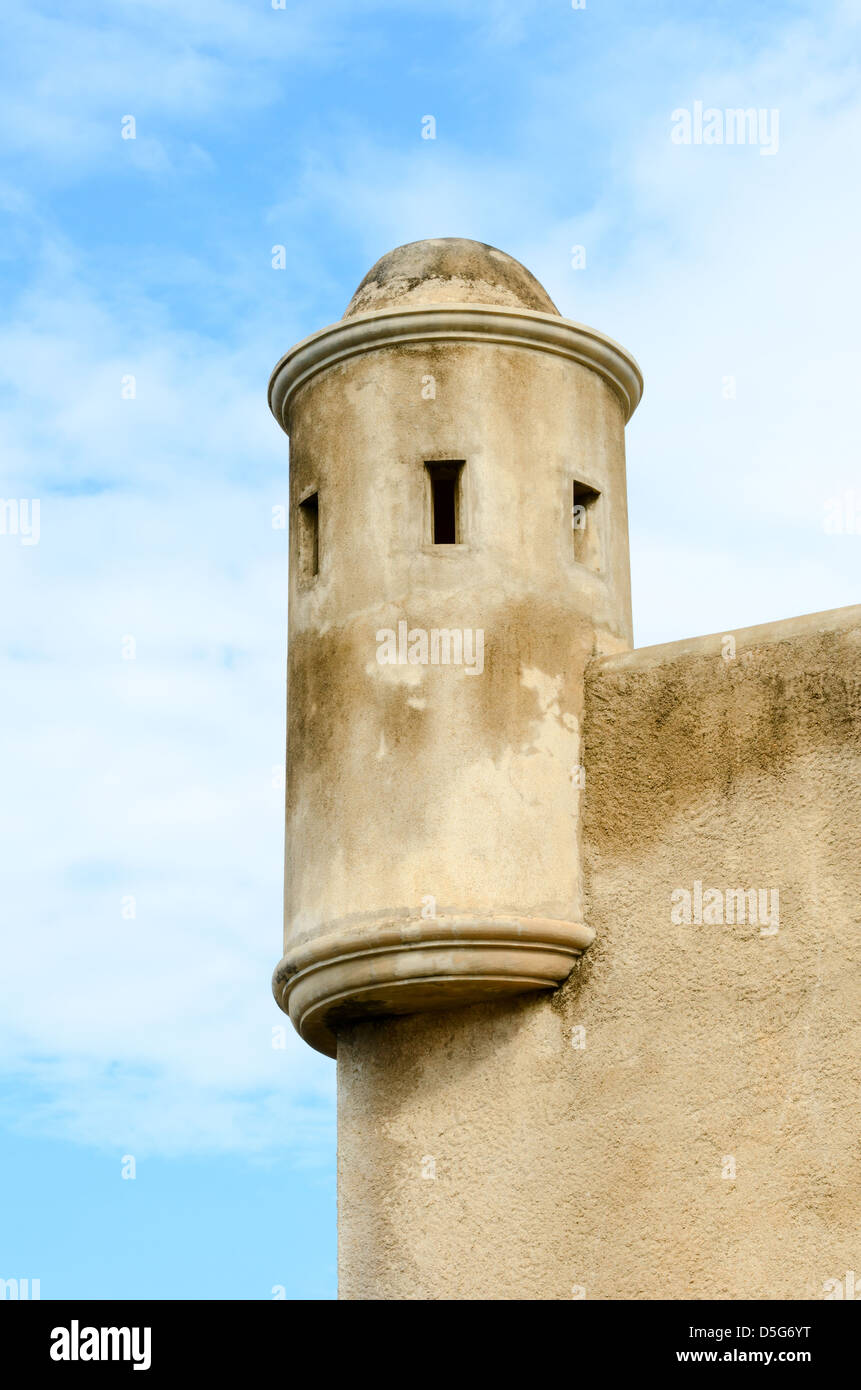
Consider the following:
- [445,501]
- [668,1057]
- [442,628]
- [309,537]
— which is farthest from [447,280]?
[668,1057]

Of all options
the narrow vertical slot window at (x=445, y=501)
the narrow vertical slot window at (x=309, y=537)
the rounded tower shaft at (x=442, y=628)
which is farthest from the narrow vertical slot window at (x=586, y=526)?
the narrow vertical slot window at (x=309, y=537)

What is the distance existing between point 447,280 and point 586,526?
150cm

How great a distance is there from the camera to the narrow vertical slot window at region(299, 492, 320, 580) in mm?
11242

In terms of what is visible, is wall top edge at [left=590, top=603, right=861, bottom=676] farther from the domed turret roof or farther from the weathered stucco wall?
the domed turret roof

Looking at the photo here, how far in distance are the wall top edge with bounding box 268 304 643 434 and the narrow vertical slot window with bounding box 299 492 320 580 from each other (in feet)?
2.11

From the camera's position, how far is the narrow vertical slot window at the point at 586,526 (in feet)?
36.4

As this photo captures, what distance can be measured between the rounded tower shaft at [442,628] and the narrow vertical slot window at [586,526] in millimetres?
13

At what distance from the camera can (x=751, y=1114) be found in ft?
30.4

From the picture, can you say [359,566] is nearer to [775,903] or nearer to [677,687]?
[677,687]

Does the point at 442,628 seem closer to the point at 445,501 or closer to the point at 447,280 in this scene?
the point at 445,501

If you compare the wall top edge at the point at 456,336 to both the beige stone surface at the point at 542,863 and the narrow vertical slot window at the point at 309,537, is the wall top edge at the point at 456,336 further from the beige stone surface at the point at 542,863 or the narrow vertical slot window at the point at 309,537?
the narrow vertical slot window at the point at 309,537

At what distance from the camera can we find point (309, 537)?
11.4 metres

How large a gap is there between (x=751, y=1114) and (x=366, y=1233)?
2106 mm
